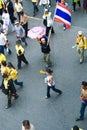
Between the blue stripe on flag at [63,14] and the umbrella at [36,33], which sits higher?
the blue stripe on flag at [63,14]

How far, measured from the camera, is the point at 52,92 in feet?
54.2

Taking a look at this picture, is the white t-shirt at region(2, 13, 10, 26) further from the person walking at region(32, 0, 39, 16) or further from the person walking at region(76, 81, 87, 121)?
the person walking at region(76, 81, 87, 121)

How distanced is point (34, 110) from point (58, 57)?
3.67 m

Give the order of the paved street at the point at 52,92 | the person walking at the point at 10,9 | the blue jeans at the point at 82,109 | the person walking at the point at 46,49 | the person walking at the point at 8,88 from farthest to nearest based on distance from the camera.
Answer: the person walking at the point at 10,9 → the person walking at the point at 46,49 → the person walking at the point at 8,88 → the paved street at the point at 52,92 → the blue jeans at the point at 82,109

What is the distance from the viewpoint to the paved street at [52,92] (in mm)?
15234

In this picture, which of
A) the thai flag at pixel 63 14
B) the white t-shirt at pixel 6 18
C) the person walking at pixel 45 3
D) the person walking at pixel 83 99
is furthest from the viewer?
the person walking at pixel 45 3

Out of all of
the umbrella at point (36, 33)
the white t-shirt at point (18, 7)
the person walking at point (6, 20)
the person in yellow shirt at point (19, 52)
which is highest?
the white t-shirt at point (18, 7)

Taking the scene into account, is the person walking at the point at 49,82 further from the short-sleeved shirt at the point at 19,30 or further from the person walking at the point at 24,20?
the person walking at the point at 24,20

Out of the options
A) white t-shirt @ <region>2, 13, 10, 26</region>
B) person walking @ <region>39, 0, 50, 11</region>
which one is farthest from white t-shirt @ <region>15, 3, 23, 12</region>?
person walking @ <region>39, 0, 50, 11</region>

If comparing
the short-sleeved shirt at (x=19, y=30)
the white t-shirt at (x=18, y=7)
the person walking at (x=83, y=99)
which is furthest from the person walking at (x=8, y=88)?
the white t-shirt at (x=18, y=7)

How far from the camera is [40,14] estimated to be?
73.2ft

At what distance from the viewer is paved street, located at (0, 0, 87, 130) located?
600 inches

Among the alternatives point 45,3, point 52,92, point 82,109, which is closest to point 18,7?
point 45,3

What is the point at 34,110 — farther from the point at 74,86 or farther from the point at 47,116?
the point at 74,86
